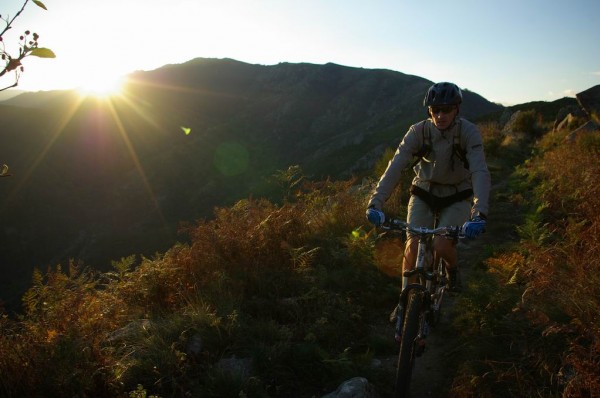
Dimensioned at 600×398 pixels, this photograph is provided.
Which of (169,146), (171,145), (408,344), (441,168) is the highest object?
(171,145)

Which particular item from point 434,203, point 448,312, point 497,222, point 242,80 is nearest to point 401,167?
point 434,203

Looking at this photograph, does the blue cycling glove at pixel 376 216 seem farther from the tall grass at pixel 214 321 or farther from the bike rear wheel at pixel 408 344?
the tall grass at pixel 214 321

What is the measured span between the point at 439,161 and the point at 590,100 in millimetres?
18559

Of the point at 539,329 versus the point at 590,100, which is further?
the point at 590,100

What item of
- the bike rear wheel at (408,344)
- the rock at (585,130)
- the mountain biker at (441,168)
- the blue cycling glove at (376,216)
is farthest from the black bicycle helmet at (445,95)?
the rock at (585,130)

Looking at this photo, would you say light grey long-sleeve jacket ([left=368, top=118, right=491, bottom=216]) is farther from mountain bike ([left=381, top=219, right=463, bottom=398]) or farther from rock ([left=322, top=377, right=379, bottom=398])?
rock ([left=322, top=377, right=379, bottom=398])

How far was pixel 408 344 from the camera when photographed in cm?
340

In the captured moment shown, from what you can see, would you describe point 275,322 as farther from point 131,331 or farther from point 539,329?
point 539,329

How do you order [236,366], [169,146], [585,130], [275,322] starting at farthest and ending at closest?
[169,146] < [585,130] < [275,322] < [236,366]

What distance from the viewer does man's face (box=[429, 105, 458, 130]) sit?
13.3 feet

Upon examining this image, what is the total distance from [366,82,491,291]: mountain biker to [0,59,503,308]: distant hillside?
49.9 m

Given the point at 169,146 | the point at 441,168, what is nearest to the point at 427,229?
the point at 441,168

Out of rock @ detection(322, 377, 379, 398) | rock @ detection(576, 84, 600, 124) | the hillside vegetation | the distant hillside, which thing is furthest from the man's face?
the distant hillside

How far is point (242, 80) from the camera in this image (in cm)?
14075
